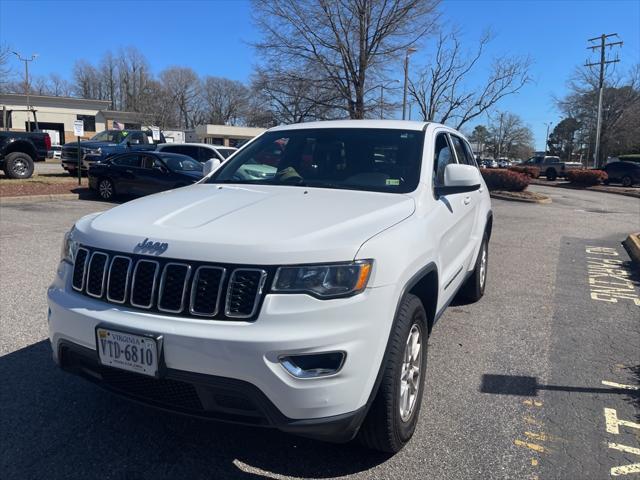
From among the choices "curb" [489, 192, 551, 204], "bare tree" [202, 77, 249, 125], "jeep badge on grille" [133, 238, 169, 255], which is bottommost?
"curb" [489, 192, 551, 204]

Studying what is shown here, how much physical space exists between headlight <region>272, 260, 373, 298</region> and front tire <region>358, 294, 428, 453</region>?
369mm

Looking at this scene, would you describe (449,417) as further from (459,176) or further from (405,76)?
(405,76)

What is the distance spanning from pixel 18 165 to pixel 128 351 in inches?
654

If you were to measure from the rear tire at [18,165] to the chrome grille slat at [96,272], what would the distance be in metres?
16.0

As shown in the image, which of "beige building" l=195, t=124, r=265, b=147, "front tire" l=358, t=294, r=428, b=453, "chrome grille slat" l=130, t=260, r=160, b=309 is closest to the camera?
"chrome grille slat" l=130, t=260, r=160, b=309

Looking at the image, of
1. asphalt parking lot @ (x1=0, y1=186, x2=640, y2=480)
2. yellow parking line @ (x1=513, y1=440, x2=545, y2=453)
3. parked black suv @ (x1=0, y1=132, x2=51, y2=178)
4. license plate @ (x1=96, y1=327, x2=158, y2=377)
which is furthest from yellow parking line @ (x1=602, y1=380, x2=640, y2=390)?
parked black suv @ (x1=0, y1=132, x2=51, y2=178)

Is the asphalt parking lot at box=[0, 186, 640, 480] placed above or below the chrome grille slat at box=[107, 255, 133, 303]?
below

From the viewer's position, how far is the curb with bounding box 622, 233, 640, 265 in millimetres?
8461

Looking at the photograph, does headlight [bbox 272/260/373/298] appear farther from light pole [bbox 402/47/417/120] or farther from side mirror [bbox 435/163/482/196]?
light pole [bbox 402/47/417/120]

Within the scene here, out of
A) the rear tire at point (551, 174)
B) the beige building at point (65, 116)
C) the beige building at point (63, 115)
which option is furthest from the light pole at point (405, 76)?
the beige building at point (63, 115)

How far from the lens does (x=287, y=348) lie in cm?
218

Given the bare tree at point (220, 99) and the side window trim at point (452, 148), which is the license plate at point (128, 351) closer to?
the side window trim at point (452, 148)

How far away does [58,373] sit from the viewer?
3.67 meters

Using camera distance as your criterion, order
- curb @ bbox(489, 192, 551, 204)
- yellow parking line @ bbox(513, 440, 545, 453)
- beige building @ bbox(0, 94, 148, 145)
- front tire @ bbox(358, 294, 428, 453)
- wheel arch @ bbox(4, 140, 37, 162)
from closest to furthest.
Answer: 1. front tire @ bbox(358, 294, 428, 453)
2. yellow parking line @ bbox(513, 440, 545, 453)
3. wheel arch @ bbox(4, 140, 37, 162)
4. curb @ bbox(489, 192, 551, 204)
5. beige building @ bbox(0, 94, 148, 145)
